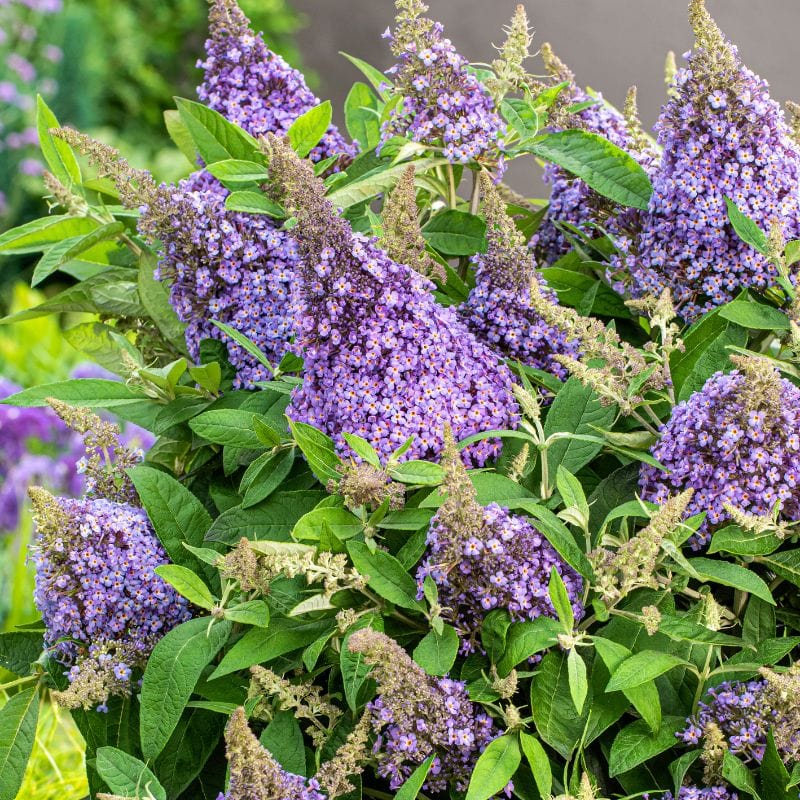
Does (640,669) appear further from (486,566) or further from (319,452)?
(319,452)

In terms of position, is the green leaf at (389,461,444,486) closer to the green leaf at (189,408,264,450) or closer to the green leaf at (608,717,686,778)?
the green leaf at (189,408,264,450)

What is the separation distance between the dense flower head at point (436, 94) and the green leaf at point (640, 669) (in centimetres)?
76

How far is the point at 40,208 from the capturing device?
7.90 meters

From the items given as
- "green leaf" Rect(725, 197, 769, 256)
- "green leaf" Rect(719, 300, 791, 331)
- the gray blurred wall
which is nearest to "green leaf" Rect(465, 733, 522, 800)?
"green leaf" Rect(719, 300, 791, 331)

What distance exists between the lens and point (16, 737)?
150 cm

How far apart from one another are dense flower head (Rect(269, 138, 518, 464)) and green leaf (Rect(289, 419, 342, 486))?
0.08 feet

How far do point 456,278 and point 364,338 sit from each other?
40cm

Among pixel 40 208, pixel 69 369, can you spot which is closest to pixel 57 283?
pixel 40 208

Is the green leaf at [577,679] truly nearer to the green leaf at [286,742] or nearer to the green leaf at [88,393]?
the green leaf at [286,742]

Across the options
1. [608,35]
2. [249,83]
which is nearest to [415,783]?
[249,83]

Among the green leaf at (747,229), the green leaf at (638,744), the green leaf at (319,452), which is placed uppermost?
the green leaf at (747,229)

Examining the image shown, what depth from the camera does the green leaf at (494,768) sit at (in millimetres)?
1186

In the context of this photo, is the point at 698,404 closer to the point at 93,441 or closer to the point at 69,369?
the point at 93,441

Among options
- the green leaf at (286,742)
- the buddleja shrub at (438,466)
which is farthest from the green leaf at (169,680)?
the green leaf at (286,742)
